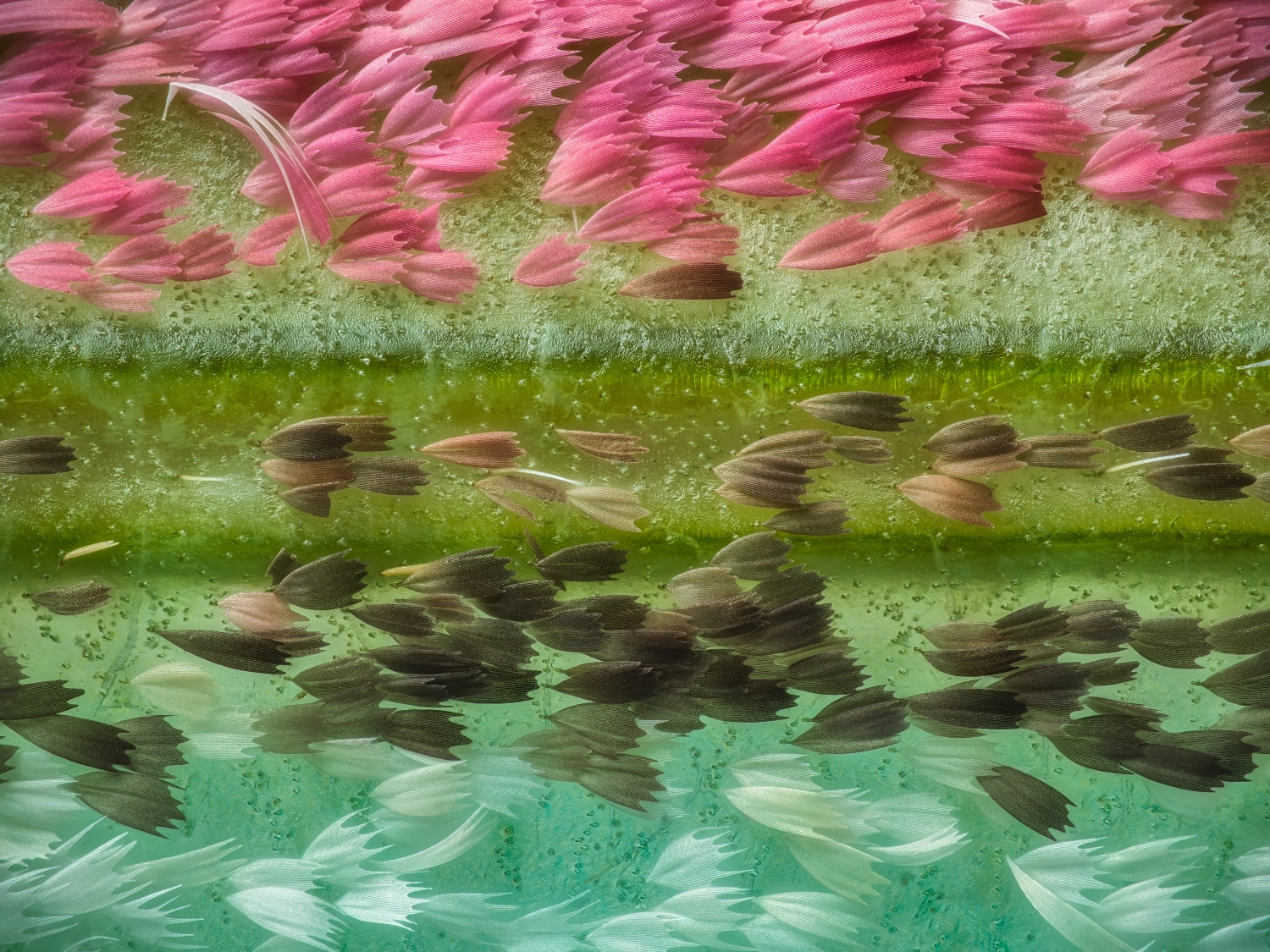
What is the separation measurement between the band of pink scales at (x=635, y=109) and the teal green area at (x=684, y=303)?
18mm

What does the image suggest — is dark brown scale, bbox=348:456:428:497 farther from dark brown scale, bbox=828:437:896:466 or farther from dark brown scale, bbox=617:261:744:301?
dark brown scale, bbox=828:437:896:466

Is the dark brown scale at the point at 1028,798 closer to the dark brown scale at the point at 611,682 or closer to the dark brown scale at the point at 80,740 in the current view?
the dark brown scale at the point at 611,682

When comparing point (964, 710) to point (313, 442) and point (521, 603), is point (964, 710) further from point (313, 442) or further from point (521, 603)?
point (313, 442)

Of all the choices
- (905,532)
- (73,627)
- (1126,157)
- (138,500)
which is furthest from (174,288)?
(1126,157)

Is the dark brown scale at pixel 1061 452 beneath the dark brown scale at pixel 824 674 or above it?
above

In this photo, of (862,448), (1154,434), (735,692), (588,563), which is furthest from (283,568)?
(1154,434)

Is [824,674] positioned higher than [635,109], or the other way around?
[635,109]

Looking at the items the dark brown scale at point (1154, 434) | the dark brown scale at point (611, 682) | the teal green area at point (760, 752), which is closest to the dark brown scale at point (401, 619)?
the teal green area at point (760, 752)

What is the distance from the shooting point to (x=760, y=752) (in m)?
0.70

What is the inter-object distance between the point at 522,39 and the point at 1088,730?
2.38 feet

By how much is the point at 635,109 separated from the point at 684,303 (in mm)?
160

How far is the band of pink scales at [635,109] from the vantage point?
2.21 feet

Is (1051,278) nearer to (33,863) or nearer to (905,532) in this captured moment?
(905,532)

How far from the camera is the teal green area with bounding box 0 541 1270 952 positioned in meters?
0.70
